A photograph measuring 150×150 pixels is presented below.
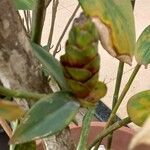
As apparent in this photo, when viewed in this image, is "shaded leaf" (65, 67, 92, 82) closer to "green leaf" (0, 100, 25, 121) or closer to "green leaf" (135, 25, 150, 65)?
"green leaf" (0, 100, 25, 121)

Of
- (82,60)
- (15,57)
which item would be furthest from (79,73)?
(15,57)

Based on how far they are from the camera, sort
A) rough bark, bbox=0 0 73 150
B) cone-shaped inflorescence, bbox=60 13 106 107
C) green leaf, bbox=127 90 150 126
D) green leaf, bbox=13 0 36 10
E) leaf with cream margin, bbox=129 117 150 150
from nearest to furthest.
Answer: leaf with cream margin, bbox=129 117 150 150, cone-shaped inflorescence, bbox=60 13 106 107, rough bark, bbox=0 0 73 150, green leaf, bbox=127 90 150 126, green leaf, bbox=13 0 36 10

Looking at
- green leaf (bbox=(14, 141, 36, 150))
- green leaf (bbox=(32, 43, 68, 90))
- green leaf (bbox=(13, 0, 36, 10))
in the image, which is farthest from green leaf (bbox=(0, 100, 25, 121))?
green leaf (bbox=(13, 0, 36, 10))

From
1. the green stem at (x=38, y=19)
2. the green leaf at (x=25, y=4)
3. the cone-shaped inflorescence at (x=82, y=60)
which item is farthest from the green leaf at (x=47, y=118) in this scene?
the green leaf at (x=25, y=4)

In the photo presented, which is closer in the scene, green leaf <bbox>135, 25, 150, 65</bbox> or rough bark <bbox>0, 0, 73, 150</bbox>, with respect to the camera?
rough bark <bbox>0, 0, 73, 150</bbox>

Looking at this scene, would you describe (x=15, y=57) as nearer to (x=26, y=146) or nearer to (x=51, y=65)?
(x=51, y=65)

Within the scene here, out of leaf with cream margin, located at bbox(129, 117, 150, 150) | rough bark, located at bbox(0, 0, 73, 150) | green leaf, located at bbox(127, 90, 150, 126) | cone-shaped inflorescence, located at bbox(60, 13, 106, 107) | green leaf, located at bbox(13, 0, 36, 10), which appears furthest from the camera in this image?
green leaf, located at bbox(13, 0, 36, 10)

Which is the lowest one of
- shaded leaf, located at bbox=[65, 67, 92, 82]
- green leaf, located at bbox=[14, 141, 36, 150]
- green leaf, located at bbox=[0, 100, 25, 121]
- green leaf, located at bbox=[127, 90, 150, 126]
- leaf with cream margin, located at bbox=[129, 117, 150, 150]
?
green leaf, located at bbox=[14, 141, 36, 150]
